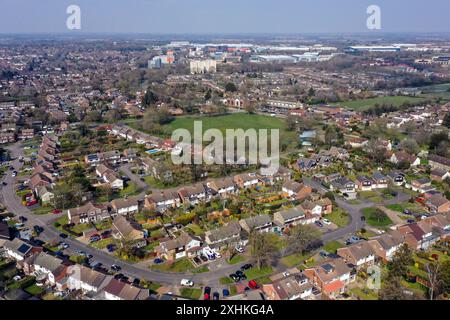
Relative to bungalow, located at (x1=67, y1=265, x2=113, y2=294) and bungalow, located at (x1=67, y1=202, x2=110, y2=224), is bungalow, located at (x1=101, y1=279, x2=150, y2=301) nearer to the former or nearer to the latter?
bungalow, located at (x1=67, y1=265, x2=113, y2=294)

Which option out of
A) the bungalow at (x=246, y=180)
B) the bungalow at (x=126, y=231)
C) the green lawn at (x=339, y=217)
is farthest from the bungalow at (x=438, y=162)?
the bungalow at (x=126, y=231)

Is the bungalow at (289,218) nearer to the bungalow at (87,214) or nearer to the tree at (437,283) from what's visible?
the tree at (437,283)

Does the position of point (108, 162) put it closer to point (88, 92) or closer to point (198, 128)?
point (198, 128)

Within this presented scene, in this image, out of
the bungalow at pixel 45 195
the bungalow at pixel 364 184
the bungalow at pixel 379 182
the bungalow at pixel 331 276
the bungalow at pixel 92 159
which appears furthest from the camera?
the bungalow at pixel 92 159

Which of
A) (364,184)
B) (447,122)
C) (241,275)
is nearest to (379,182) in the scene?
(364,184)

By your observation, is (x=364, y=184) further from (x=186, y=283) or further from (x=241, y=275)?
(x=186, y=283)
